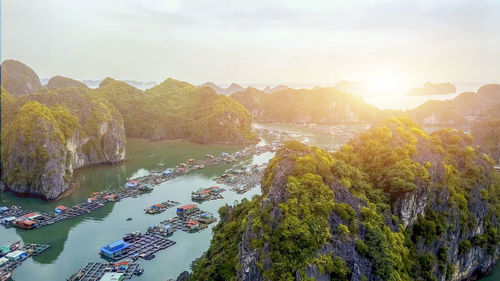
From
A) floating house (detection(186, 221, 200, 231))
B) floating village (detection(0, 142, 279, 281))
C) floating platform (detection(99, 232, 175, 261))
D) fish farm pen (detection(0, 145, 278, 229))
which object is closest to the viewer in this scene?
floating village (detection(0, 142, 279, 281))

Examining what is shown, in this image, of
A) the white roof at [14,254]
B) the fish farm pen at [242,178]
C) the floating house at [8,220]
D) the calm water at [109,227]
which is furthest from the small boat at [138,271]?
the fish farm pen at [242,178]

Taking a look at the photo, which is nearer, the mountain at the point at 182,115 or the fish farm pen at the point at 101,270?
the fish farm pen at the point at 101,270

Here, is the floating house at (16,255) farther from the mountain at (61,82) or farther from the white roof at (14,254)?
the mountain at (61,82)

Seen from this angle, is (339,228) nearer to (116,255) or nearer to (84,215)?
(116,255)

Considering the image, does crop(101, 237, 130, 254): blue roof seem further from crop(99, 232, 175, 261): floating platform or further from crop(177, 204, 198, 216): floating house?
crop(177, 204, 198, 216): floating house

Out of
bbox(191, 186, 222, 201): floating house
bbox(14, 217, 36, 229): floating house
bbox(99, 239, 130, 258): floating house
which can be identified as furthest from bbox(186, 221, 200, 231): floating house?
bbox(14, 217, 36, 229): floating house

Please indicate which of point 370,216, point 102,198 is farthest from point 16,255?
point 370,216
